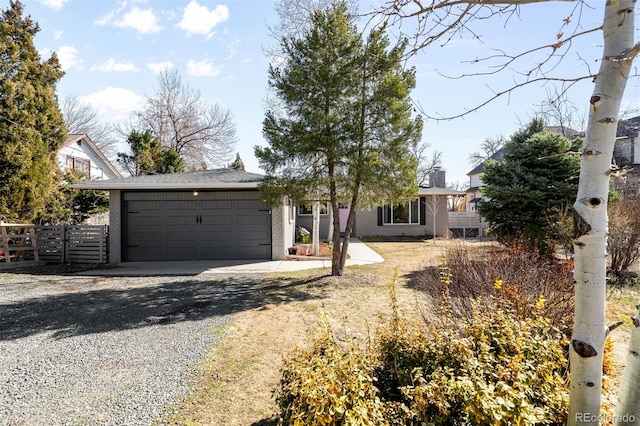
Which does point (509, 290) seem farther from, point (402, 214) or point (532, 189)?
point (402, 214)

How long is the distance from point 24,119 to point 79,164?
10211 millimetres

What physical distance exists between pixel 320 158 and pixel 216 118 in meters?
21.0

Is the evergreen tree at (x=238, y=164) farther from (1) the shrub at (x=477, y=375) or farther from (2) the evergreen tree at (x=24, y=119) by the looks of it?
(1) the shrub at (x=477, y=375)

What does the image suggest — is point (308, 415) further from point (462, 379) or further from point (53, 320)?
point (53, 320)

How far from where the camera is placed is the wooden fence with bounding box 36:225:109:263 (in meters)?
11.0

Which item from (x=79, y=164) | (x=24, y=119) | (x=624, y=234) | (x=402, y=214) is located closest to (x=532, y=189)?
(x=624, y=234)

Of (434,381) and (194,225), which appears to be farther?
(194,225)

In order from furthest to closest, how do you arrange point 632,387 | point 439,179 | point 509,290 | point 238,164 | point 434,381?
point 238,164
point 439,179
point 509,290
point 434,381
point 632,387

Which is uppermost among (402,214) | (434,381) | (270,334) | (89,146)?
(89,146)

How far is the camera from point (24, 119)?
10734mm

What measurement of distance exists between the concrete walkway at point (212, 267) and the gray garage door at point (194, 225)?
1.41ft

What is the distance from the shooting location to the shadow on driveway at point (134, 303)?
16.8ft

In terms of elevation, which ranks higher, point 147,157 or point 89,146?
point 89,146

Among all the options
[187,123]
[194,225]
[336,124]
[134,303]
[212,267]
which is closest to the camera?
[134,303]
